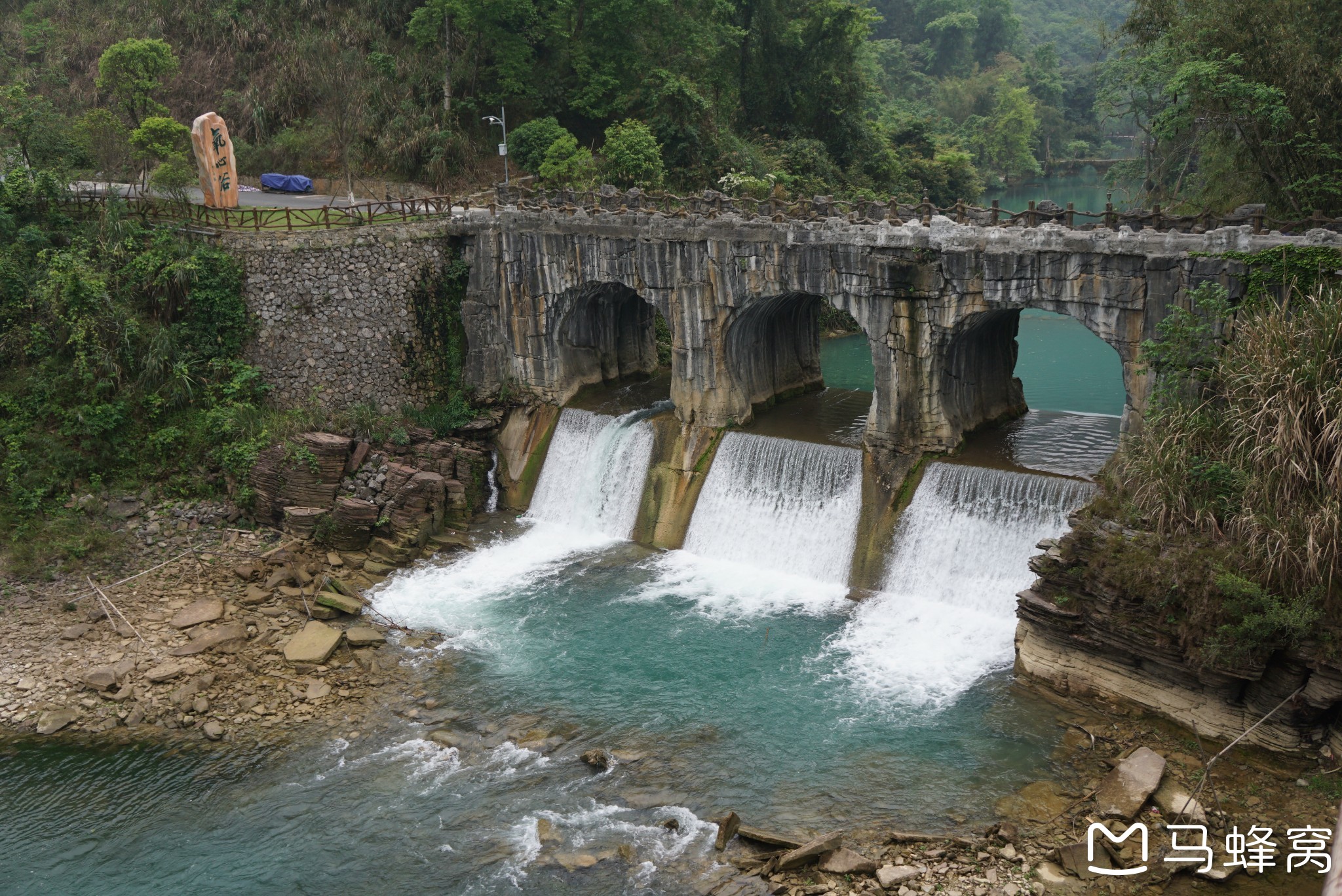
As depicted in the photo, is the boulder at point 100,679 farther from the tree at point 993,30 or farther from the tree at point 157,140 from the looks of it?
the tree at point 993,30

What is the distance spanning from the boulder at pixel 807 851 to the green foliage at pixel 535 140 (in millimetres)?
33160

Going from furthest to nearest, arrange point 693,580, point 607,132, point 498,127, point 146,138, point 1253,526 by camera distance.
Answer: point 498,127, point 607,132, point 146,138, point 693,580, point 1253,526

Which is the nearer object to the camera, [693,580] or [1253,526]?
[1253,526]

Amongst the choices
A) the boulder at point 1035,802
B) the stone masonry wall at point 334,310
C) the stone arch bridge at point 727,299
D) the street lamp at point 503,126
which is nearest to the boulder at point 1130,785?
the boulder at point 1035,802

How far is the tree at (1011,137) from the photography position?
3460 inches

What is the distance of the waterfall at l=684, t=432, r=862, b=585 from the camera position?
28219 mm

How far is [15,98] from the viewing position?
36.4m

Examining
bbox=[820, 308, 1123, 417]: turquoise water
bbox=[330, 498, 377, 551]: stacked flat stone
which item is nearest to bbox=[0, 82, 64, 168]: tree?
bbox=[330, 498, 377, 551]: stacked flat stone

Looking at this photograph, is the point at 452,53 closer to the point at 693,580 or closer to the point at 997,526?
the point at 693,580

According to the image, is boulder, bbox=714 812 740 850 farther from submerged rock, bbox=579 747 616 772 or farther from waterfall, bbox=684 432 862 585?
waterfall, bbox=684 432 862 585

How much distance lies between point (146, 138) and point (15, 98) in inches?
165

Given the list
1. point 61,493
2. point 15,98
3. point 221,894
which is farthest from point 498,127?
point 221,894

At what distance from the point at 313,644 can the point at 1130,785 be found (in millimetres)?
17393

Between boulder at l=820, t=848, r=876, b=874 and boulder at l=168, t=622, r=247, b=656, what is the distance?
48.3ft
